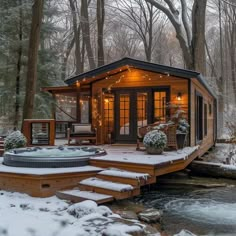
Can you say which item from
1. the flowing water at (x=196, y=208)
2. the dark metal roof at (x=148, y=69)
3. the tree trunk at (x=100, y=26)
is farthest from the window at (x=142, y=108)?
the tree trunk at (x=100, y=26)

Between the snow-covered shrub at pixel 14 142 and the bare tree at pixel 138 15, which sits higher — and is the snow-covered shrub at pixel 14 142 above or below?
below

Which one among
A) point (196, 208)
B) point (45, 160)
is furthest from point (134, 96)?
point (196, 208)

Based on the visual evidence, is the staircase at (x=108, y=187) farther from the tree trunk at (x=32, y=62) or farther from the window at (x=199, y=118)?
the window at (x=199, y=118)

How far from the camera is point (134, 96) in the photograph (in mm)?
10484

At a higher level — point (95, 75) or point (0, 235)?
point (95, 75)

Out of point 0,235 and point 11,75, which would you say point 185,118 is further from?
point 11,75

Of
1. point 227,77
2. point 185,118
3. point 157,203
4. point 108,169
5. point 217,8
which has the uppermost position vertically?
point 217,8

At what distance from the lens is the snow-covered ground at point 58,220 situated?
3.88 m

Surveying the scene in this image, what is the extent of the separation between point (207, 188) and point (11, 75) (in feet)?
31.9

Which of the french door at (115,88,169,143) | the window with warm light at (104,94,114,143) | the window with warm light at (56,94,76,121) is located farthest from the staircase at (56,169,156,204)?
the window with warm light at (56,94,76,121)

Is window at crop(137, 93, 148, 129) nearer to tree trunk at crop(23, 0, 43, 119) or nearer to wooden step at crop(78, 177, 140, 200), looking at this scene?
tree trunk at crop(23, 0, 43, 119)

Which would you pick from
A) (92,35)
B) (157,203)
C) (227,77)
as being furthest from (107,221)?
(227,77)

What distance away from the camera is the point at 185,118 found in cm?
952

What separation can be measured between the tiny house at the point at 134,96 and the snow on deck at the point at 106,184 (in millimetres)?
4287
